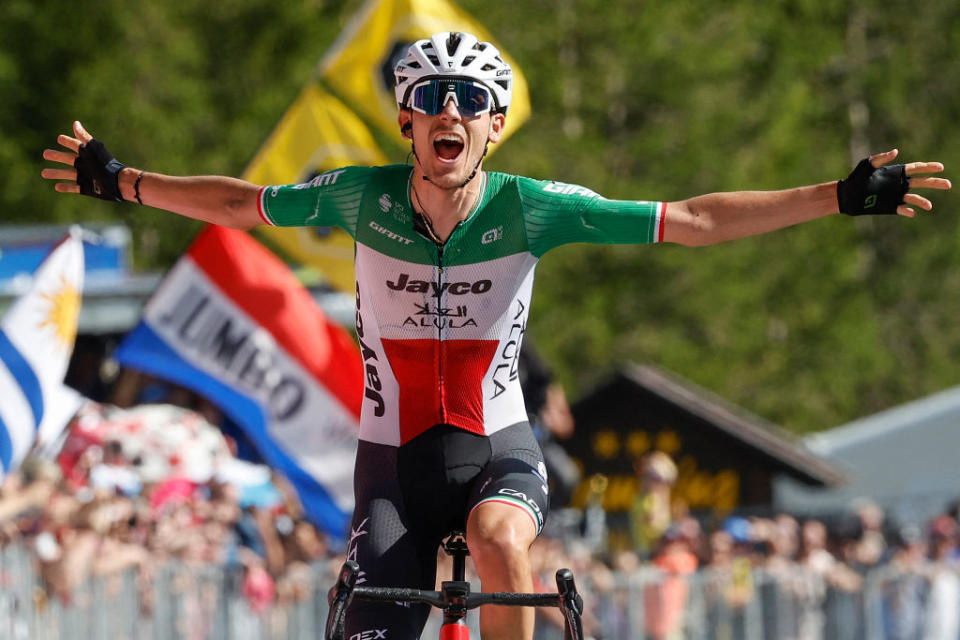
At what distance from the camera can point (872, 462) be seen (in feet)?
76.8

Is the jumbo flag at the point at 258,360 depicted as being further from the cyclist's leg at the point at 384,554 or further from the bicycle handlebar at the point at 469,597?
the bicycle handlebar at the point at 469,597

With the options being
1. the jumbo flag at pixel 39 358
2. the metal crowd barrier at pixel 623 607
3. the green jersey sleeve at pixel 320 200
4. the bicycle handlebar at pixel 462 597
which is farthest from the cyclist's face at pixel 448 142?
the metal crowd barrier at pixel 623 607

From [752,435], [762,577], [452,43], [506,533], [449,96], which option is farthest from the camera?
[752,435]

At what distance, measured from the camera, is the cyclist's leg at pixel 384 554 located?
545 centimetres

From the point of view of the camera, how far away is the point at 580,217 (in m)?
5.77

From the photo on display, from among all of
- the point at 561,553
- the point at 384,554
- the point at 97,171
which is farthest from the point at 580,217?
the point at 561,553

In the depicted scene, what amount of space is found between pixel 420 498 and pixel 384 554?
265 mm

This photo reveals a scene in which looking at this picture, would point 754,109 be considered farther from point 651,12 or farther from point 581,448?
point 581,448

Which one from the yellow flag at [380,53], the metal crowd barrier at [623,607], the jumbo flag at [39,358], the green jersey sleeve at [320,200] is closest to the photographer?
the green jersey sleeve at [320,200]

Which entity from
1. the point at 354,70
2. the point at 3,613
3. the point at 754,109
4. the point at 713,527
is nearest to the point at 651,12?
the point at 754,109

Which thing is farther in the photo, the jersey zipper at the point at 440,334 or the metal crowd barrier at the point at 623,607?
the metal crowd barrier at the point at 623,607

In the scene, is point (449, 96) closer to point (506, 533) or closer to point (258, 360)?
point (506, 533)

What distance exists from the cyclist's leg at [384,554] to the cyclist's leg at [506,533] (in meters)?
0.25

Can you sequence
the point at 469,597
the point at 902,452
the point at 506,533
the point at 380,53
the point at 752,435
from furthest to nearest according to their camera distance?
1. the point at 902,452
2. the point at 752,435
3. the point at 380,53
4. the point at 506,533
5. the point at 469,597
